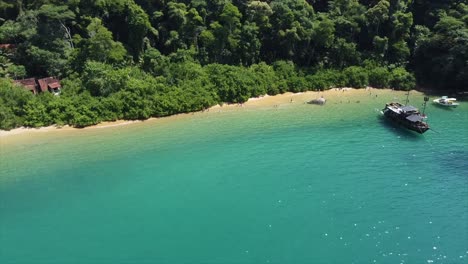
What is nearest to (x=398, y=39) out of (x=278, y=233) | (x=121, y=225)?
(x=278, y=233)

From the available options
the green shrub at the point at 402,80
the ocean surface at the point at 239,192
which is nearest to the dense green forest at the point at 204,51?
the green shrub at the point at 402,80

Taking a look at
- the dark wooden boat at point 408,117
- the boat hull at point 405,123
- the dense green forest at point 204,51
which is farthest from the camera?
the dense green forest at point 204,51

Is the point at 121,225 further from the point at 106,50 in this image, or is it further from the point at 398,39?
the point at 398,39

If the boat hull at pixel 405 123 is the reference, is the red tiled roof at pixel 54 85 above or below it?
above

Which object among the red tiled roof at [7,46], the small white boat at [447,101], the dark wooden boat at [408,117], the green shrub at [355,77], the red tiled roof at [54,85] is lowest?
the small white boat at [447,101]

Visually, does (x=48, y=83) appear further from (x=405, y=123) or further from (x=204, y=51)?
(x=405, y=123)

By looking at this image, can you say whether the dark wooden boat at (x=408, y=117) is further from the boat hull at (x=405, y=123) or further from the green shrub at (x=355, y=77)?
the green shrub at (x=355, y=77)
